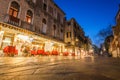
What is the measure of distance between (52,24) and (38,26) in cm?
447

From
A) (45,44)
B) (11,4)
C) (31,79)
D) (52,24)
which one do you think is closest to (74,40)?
(52,24)

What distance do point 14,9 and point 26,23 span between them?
2.21 metres

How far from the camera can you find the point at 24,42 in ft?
39.9

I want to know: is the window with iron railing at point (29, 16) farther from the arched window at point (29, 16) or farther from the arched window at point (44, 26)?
the arched window at point (44, 26)

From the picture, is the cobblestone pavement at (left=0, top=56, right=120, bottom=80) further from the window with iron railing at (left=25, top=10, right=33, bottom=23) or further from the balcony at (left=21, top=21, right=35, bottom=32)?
the window with iron railing at (left=25, top=10, right=33, bottom=23)

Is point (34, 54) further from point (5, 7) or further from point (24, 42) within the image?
point (5, 7)

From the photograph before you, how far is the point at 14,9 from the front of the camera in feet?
39.0

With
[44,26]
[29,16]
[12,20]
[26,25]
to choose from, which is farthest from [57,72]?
[44,26]

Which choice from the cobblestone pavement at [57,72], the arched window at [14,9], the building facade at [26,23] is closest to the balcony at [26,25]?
the building facade at [26,23]

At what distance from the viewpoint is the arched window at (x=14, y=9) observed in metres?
11.6

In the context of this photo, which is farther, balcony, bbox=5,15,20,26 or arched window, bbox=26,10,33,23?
arched window, bbox=26,10,33,23

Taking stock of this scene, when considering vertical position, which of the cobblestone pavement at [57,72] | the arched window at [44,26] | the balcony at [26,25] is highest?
the arched window at [44,26]

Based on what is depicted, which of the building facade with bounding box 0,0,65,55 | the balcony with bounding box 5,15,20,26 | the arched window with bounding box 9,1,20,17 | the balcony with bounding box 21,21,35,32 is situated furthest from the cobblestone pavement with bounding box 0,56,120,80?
the arched window with bounding box 9,1,20,17

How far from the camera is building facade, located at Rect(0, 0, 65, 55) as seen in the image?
34.7 ft
